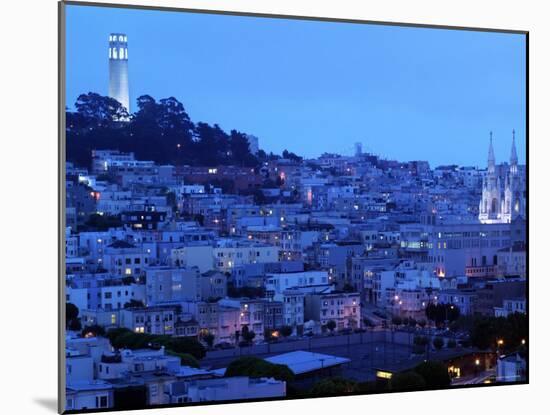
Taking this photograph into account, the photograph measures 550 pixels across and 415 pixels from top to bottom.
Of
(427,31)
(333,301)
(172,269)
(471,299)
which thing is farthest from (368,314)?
(427,31)

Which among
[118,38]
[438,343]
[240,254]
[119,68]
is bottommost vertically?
[438,343]

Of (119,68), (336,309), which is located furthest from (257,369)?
(119,68)

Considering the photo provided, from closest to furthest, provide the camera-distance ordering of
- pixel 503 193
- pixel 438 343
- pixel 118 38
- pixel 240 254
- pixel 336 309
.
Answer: pixel 118 38 < pixel 240 254 < pixel 336 309 < pixel 438 343 < pixel 503 193

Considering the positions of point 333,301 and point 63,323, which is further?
point 333,301

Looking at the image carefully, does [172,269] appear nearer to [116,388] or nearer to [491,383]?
[116,388]

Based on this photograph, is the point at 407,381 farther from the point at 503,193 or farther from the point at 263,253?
the point at 503,193

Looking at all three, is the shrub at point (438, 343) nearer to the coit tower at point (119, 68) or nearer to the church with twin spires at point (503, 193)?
the church with twin spires at point (503, 193)
